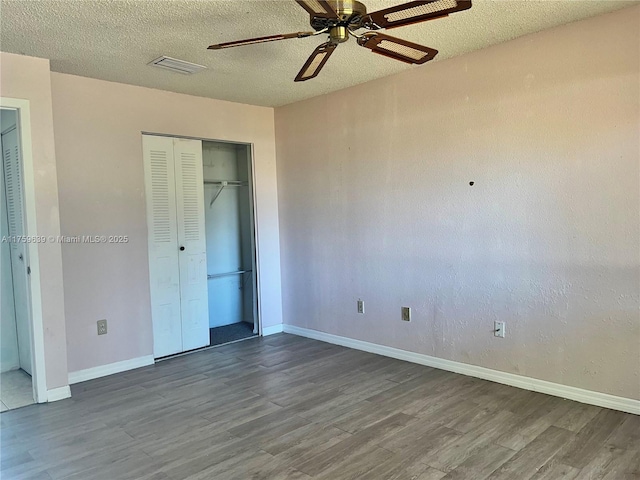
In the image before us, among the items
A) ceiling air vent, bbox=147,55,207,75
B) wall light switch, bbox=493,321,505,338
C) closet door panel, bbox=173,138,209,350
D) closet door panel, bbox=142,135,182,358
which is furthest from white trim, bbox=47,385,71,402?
wall light switch, bbox=493,321,505,338

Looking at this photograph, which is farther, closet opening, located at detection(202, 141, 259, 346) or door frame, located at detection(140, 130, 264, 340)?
closet opening, located at detection(202, 141, 259, 346)

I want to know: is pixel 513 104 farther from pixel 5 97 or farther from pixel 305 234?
pixel 5 97

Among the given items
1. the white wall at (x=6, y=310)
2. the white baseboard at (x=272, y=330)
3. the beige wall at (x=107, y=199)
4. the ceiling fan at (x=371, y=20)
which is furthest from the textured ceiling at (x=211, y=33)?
the white baseboard at (x=272, y=330)

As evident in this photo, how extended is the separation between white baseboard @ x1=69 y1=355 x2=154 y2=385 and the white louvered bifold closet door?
0.17 m

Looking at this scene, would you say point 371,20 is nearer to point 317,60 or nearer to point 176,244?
point 317,60

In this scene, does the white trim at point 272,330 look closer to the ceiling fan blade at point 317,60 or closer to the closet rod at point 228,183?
the closet rod at point 228,183

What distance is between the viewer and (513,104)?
10.4 ft

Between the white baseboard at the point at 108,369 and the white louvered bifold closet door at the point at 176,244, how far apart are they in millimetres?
168

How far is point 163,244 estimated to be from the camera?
419 centimetres

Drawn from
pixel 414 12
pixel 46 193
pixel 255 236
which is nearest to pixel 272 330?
pixel 255 236

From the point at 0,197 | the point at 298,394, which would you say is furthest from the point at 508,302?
the point at 0,197

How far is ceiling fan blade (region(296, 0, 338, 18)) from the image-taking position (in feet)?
6.08

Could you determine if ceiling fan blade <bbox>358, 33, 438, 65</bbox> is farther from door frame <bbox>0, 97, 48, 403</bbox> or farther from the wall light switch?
door frame <bbox>0, 97, 48, 403</bbox>

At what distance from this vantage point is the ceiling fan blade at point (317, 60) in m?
2.28
